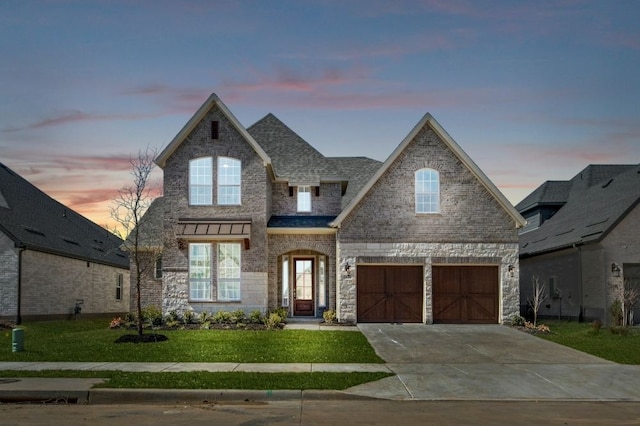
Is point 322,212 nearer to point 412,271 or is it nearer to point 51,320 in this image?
point 412,271

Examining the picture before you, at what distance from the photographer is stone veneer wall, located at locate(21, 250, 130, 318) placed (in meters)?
30.9

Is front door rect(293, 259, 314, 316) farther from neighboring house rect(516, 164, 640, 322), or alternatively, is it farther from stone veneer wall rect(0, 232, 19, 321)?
stone veneer wall rect(0, 232, 19, 321)

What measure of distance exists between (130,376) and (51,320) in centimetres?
1983

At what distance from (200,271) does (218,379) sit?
1396cm

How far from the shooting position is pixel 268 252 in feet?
95.1

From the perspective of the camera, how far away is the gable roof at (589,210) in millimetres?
29188

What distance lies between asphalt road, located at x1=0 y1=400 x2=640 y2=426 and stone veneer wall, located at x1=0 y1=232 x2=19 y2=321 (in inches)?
721

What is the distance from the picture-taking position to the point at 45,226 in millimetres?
35438

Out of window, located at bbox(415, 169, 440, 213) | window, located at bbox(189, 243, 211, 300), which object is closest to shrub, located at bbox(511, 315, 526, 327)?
window, located at bbox(415, 169, 440, 213)

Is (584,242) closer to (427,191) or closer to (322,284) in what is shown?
(427,191)

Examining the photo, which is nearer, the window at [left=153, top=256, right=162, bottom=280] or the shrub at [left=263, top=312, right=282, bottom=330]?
the shrub at [left=263, top=312, right=282, bottom=330]

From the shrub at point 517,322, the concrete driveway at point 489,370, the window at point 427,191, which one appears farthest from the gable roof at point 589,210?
the concrete driveway at point 489,370

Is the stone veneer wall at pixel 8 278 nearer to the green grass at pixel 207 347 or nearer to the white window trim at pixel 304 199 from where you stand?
the green grass at pixel 207 347

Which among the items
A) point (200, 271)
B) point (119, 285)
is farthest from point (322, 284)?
point (119, 285)
